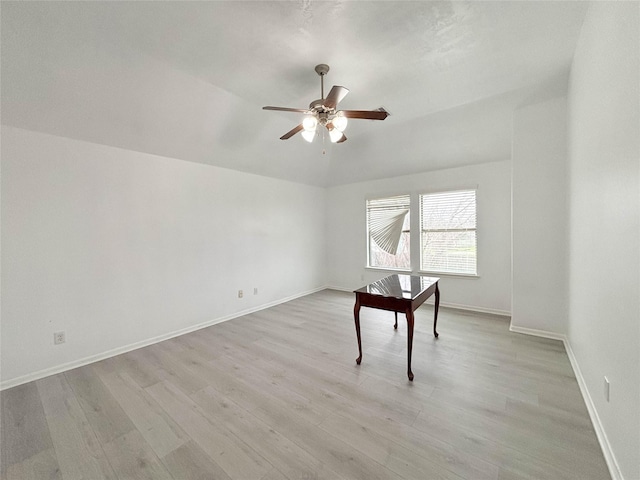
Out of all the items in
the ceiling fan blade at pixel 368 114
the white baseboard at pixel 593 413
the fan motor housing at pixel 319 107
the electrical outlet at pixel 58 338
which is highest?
the fan motor housing at pixel 319 107

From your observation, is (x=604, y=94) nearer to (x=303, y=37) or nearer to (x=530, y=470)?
(x=303, y=37)

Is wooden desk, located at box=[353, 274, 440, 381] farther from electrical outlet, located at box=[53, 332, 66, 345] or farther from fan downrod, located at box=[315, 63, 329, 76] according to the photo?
electrical outlet, located at box=[53, 332, 66, 345]

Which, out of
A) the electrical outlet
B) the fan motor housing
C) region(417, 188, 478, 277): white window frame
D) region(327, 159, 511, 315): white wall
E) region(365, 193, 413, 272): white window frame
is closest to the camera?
the fan motor housing

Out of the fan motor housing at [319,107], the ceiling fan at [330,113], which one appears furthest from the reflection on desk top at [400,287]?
the fan motor housing at [319,107]

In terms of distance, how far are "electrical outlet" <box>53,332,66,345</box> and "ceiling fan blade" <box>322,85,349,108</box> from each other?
11.2 ft

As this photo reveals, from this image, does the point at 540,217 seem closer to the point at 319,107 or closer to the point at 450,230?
the point at 450,230

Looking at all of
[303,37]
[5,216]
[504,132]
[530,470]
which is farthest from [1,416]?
[504,132]

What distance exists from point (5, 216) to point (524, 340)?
547 centimetres

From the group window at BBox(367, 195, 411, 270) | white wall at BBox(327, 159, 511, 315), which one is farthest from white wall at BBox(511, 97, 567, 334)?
window at BBox(367, 195, 411, 270)

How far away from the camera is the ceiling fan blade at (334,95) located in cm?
201

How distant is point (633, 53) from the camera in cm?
117

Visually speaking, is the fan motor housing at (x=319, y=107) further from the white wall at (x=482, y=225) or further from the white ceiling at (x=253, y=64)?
the white wall at (x=482, y=225)

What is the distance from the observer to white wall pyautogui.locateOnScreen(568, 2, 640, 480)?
3.82 feet

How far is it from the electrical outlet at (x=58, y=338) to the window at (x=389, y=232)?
4667 millimetres
